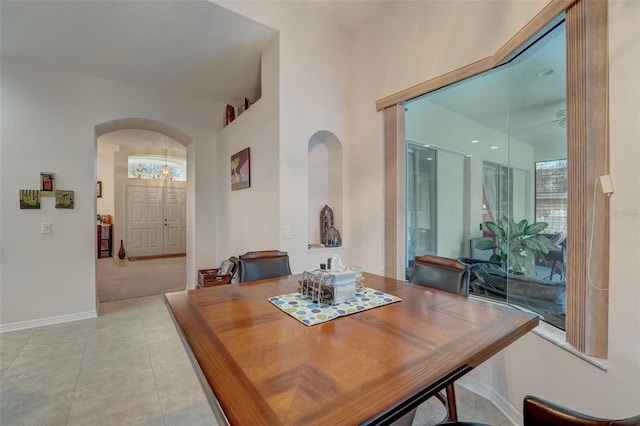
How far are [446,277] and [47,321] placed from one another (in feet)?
14.0

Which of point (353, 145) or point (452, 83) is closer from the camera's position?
point (452, 83)

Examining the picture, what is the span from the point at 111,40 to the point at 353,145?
272 centimetres

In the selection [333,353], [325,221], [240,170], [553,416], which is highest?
[240,170]

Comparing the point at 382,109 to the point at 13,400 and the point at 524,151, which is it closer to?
the point at 524,151

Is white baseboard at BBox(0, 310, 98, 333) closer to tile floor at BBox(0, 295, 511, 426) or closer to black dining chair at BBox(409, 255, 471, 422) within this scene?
tile floor at BBox(0, 295, 511, 426)

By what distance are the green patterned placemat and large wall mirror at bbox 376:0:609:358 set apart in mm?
970

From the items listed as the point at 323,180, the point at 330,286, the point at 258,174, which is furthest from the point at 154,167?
the point at 330,286

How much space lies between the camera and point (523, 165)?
2.14m

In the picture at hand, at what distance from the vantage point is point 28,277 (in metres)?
3.09

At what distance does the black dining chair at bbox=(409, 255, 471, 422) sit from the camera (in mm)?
1472

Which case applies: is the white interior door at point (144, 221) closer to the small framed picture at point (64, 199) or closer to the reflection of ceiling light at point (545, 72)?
the small framed picture at point (64, 199)

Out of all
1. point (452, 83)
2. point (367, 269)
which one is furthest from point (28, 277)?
point (452, 83)

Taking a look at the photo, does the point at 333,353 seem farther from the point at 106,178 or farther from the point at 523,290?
the point at 106,178

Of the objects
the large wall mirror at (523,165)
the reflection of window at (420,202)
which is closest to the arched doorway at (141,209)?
the reflection of window at (420,202)
